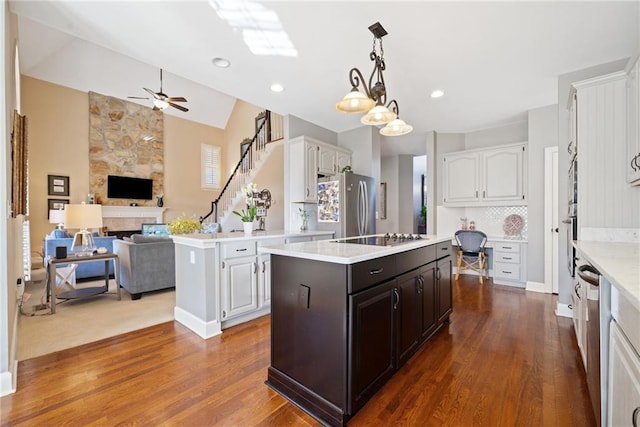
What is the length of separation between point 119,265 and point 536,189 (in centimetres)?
612

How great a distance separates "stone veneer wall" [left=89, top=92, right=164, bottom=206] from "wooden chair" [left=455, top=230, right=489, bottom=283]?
325 inches

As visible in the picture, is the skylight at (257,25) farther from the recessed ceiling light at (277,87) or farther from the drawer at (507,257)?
the drawer at (507,257)

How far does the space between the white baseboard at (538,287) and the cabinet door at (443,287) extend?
2224 millimetres

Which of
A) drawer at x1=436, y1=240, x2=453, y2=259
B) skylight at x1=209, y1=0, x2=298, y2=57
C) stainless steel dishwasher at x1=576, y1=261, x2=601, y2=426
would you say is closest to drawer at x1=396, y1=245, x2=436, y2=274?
drawer at x1=436, y1=240, x2=453, y2=259

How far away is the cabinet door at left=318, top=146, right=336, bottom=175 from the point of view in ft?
15.3

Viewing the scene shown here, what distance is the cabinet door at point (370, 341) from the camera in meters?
1.56

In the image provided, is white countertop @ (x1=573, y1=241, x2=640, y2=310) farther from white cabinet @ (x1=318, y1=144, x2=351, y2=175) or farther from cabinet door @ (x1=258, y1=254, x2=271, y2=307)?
white cabinet @ (x1=318, y1=144, x2=351, y2=175)

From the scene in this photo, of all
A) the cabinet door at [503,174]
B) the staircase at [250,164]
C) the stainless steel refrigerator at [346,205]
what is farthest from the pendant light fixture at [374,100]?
the staircase at [250,164]

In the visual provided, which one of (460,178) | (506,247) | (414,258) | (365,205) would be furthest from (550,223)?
(414,258)

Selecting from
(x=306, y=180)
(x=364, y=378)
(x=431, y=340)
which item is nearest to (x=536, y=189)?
(x=431, y=340)

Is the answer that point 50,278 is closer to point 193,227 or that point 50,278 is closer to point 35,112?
point 193,227

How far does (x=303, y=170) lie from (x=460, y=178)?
296 centimetres

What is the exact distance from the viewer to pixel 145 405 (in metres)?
1.72

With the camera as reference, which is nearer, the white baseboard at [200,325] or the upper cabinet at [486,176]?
the white baseboard at [200,325]
